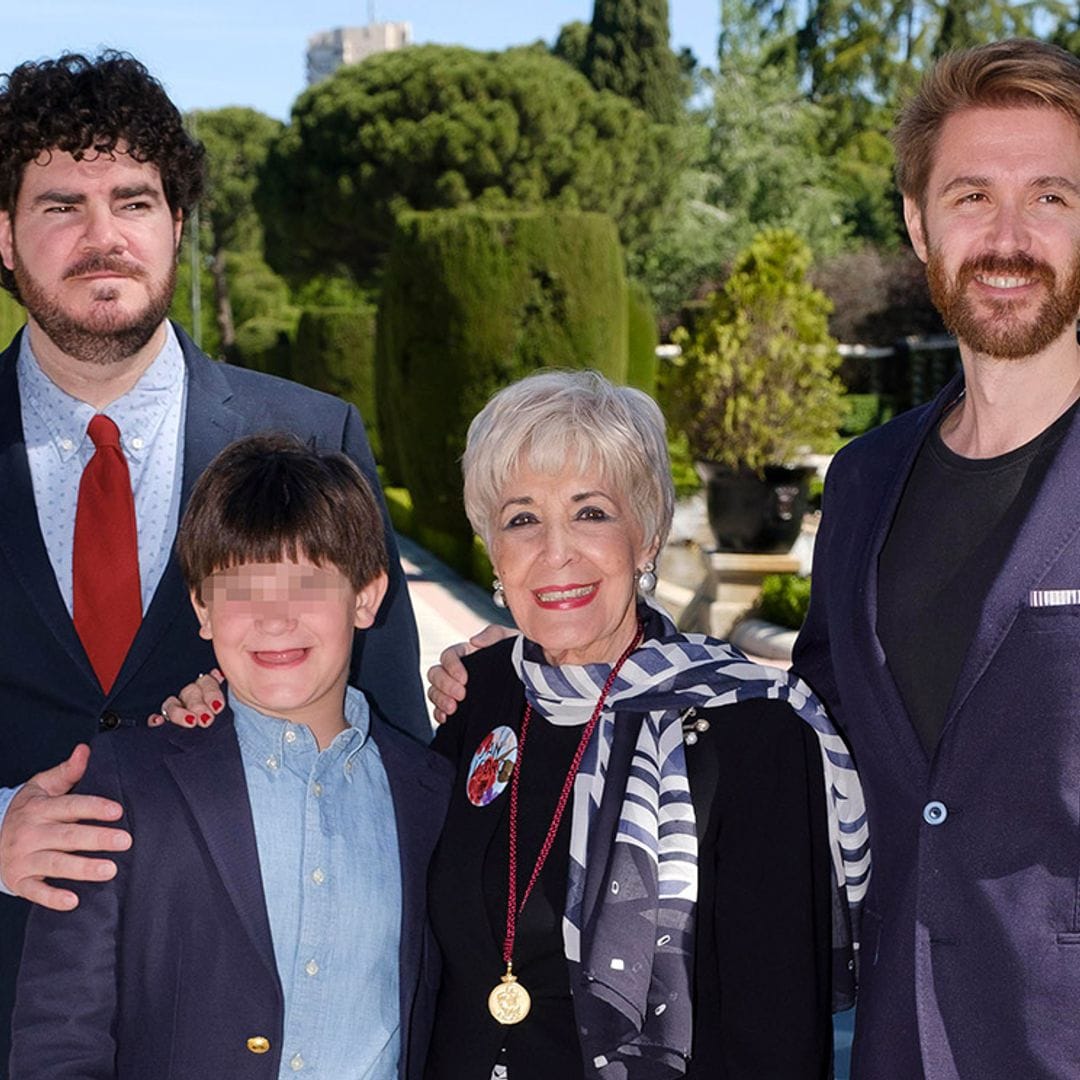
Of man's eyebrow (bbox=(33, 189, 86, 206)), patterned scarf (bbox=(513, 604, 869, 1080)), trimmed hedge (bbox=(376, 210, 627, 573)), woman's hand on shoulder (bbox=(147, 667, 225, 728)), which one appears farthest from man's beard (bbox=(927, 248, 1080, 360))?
trimmed hedge (bbox=(376, 210, 627, 573))

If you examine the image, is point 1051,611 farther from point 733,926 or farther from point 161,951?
point 161,951

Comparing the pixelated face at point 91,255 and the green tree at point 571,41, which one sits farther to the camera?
the green tree at point 571,41

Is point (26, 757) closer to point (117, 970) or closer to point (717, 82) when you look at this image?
point (117, 970)

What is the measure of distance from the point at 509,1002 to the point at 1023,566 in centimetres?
96

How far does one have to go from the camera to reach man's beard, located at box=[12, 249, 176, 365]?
2.32 meters

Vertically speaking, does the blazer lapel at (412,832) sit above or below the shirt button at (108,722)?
below

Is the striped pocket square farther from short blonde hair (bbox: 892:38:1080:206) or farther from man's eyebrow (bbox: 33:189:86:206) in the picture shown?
man's eyebrow (bbox: 33:189:86:206)

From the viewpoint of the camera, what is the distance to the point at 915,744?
6.91 ft

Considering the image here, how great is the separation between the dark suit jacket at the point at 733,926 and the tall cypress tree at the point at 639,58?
42.7 meters

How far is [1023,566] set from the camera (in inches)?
79.5

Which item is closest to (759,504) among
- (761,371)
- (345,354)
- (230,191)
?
(761,371)

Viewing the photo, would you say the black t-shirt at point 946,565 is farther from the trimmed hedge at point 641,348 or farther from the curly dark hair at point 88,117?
the trimmed hedge at point 641,348

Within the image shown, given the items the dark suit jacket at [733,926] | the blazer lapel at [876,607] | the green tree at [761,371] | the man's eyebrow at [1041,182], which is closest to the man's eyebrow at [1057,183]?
the man's eyebrow at [1041,182]

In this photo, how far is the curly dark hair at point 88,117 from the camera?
237cm
